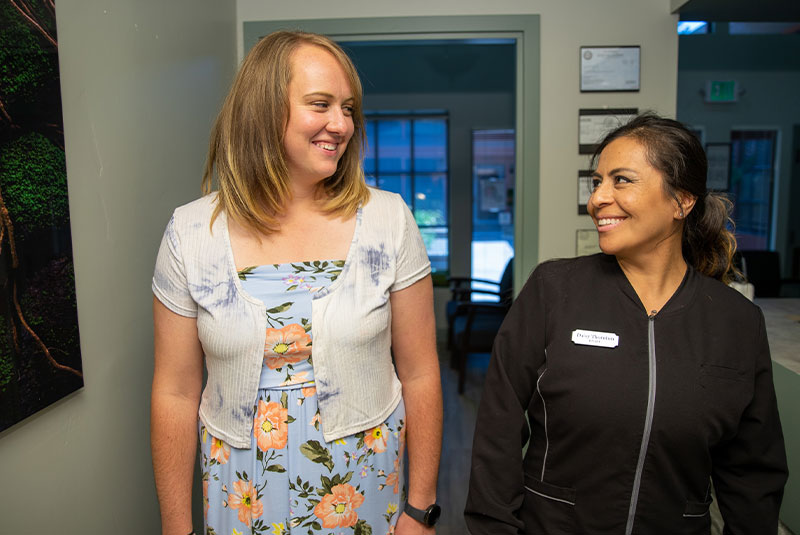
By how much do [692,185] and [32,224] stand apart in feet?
4.21

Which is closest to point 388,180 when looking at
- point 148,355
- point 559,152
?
point 559,152

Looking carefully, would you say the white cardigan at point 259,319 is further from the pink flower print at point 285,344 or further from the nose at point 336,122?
the nose at point 336,122

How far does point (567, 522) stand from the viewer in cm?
118

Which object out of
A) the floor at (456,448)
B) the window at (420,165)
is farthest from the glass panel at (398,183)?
the floor at (456,448)

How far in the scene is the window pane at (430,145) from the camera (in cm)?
616

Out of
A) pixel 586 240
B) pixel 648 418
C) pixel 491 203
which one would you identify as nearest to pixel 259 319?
pixel 648 418

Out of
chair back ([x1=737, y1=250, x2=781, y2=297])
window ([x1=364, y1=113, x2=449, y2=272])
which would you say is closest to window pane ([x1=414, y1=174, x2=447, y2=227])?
window ([x1=364, y1=113, x2=449, y2=272])

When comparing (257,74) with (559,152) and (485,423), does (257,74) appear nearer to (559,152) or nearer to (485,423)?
(485,423)

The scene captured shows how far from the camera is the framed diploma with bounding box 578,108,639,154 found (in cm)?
248

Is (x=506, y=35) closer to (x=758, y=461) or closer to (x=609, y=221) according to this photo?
(x=609, y=221)

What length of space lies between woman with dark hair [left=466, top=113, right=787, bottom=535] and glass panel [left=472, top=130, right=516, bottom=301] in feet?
16.4

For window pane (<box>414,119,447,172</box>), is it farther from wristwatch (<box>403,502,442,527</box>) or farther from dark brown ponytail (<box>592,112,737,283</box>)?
wristwatch (<box>403,502,442,527</box>)

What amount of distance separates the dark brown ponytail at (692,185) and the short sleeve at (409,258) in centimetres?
45

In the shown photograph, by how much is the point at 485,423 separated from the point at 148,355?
954 millimetres
